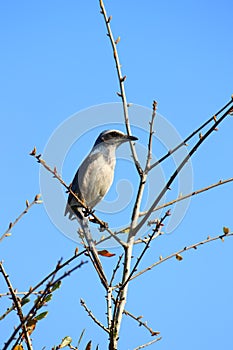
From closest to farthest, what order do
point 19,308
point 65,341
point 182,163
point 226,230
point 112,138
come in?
point 19,308 → point 65,341 → point 182,163 → point 226,230 → point 112,138

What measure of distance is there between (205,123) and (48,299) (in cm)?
147

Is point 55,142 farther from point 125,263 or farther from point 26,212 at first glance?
point 125,263

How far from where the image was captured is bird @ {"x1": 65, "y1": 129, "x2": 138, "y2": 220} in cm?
602

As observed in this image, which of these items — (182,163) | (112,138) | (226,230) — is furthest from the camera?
(112,138)

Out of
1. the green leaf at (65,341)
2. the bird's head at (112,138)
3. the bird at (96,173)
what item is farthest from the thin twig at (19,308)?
the bird's head at (112,138)

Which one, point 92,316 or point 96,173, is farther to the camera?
point 96,173

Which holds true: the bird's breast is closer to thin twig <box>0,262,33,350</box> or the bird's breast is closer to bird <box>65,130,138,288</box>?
bird <box>65,130,138,288</box>

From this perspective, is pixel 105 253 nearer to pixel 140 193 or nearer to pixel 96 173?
pixel 140 193

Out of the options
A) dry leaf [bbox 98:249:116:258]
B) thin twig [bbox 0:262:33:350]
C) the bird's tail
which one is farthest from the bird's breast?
thin twig [bbox 0:262:33:350]

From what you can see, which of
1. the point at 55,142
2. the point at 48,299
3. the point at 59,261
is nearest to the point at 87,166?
the point at 55,142

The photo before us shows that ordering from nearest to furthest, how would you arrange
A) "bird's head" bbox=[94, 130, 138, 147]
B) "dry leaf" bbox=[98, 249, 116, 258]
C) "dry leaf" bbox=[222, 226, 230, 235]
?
"dry leaf" bbox=[222, 226, 230, 235]
"dry leaf" bbox=[98, 249, 116, 258]
"bird's head" bbox=[94, 130, 138, 147]

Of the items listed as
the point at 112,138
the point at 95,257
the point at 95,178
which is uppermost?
the point at 112,138

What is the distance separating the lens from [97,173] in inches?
237

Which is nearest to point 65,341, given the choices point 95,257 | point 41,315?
point 41,315
